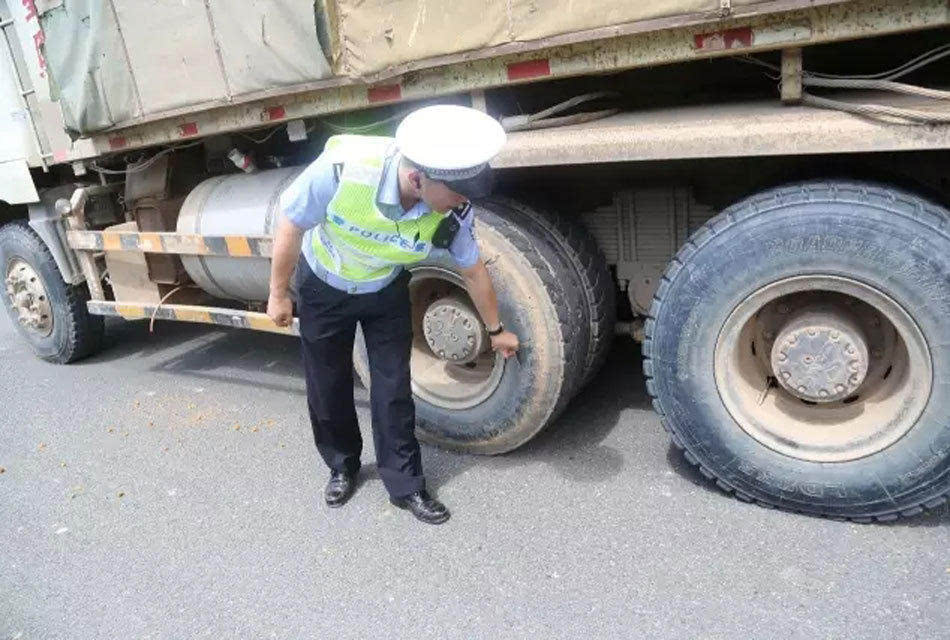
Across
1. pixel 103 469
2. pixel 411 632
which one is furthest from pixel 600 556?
pixel 103 469

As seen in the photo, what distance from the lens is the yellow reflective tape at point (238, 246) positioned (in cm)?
377

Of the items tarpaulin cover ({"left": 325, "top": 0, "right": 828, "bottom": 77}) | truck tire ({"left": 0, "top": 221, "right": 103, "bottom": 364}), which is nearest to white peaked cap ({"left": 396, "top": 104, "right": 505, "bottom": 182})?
tarpaulin cover ({"left": 325, "top": 0, "right": 828, "bottom": 77})

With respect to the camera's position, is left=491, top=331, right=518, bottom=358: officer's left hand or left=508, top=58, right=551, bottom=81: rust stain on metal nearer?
left=508, top=58, right=551, bottom=81: rust stain on metal

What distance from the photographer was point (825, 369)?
8.45 feet

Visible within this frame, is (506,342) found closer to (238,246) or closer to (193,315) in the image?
(238,246)

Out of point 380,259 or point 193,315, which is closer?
point 380,259

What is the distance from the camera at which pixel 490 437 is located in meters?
3.28

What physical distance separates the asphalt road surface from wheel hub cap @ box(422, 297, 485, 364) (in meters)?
0.50

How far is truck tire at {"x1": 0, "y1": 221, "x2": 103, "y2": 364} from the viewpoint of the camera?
509cm

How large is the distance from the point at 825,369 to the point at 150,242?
3528mm

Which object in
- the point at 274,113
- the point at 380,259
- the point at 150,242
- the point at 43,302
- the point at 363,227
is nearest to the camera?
the point at 363,227

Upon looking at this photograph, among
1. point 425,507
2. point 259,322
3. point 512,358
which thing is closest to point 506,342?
point 512,358

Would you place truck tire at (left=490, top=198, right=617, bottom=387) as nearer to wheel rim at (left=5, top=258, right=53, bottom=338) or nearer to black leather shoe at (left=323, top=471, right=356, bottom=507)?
black leather shoe at (left=323, top=471, right=356, bottom=507)

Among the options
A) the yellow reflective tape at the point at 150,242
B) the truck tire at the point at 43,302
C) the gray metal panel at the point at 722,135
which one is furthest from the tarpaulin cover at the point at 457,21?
the truck tire at the point at 43,302
